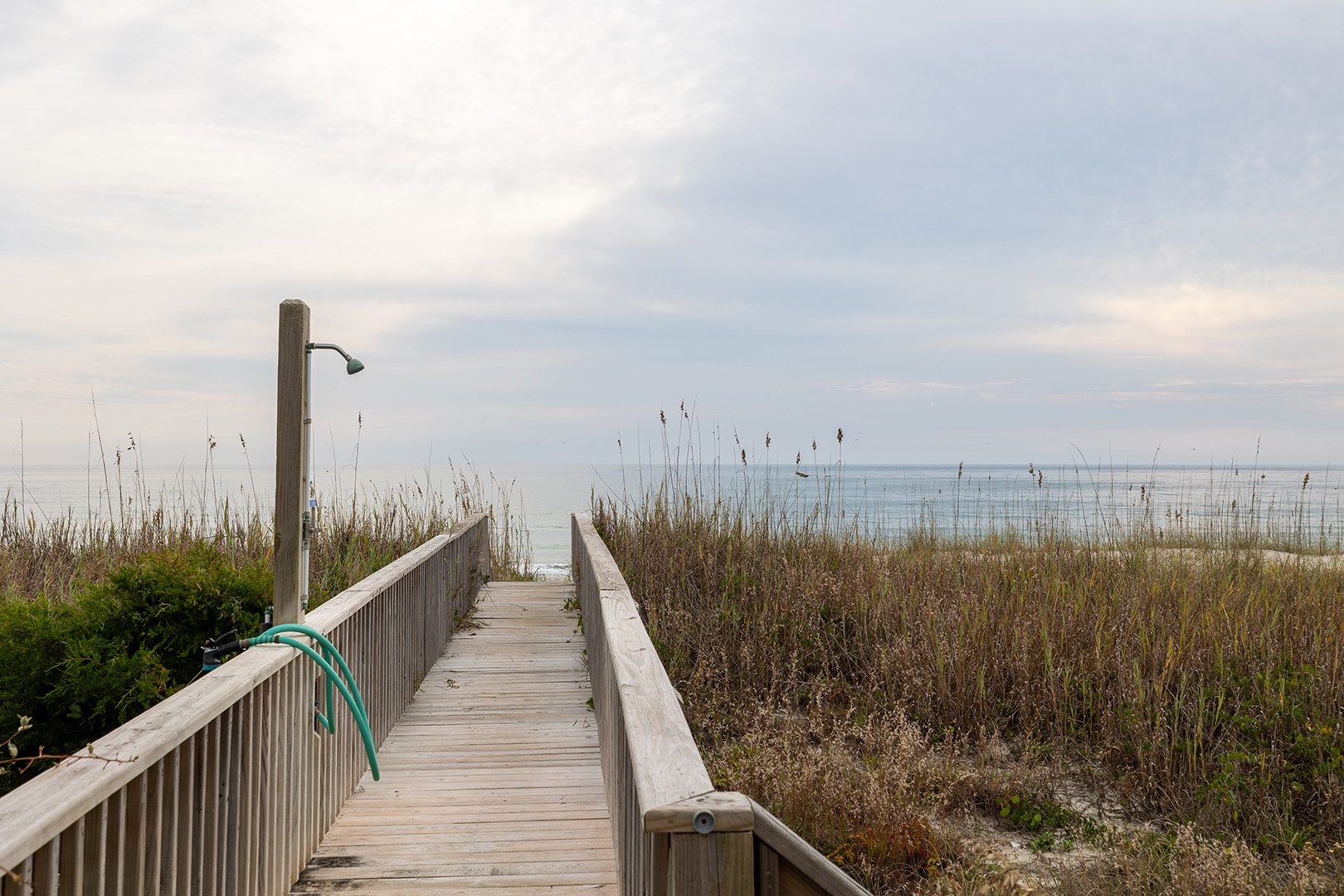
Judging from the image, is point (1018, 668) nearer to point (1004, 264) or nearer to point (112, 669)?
point (112, 669)

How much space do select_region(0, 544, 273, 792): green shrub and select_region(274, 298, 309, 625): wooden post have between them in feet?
2.96

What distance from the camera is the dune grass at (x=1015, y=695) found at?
350 cm

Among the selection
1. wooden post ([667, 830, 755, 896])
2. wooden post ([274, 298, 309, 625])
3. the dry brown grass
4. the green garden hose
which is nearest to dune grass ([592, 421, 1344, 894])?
the green garden hose

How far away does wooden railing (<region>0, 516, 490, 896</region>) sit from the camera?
1.44m

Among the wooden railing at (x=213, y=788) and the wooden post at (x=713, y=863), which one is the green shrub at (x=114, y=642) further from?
the wooden post at (x=713, y=863)

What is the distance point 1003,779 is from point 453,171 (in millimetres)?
8388

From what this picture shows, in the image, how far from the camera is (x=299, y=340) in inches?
119

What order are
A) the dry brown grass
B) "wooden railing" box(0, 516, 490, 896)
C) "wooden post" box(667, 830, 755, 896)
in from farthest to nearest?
the dry brown grass < "wooden railing" box(0, 516, 490, 896) < "wooden post" box(667, 830, 755, 896)

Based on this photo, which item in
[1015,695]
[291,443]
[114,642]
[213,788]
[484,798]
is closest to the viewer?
[213,788]

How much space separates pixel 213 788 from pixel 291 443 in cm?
130

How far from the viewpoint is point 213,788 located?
85.1 inches

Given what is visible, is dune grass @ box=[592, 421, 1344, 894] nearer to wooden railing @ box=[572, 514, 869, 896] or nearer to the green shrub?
wooden railing @ box=[572, 514, 869, 896]

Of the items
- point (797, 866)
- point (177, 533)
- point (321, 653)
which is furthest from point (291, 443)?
point (177, 533)

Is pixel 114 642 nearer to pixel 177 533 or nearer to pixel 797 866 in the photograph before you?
pixel 797 866
